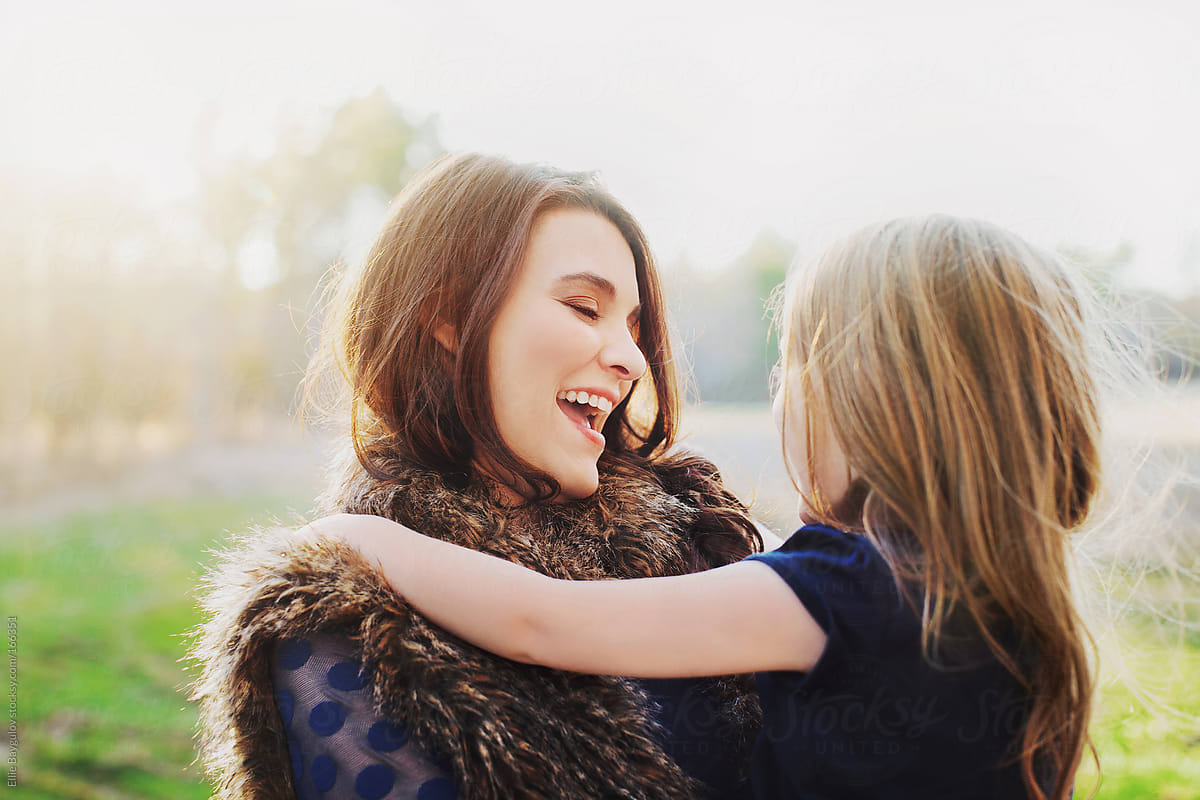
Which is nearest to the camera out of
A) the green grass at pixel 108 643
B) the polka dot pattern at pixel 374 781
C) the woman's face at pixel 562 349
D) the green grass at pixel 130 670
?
the polka dot pattern at pixel 374 781

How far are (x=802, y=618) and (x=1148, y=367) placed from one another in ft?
2.83

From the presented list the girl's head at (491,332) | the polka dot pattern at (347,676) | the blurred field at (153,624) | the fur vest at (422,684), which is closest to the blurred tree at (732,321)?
the blurred field at (153,624)

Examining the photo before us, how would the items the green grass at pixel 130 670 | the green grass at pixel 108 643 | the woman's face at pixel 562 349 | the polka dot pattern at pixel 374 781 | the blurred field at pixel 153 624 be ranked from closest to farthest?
1. the polka dot pattern at pixel 374 781
2. the woman's face at pixel 562 349
3. the blurred field at pixel 153 624
4. the green grass at pixel 130 670
5. the green grass at pixel 108 643

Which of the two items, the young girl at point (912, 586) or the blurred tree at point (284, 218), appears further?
the blurred tree at point (284, 218)

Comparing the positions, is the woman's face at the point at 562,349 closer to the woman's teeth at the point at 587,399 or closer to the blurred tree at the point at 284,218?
the woman's teeth at the point at 587,399

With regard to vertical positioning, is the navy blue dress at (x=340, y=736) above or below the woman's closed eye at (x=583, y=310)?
below

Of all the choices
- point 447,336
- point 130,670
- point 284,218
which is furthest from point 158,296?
point 447,336

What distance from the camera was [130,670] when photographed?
4766 mm

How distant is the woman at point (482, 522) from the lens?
110 cm

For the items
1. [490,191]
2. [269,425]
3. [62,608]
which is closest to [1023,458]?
[490,191]

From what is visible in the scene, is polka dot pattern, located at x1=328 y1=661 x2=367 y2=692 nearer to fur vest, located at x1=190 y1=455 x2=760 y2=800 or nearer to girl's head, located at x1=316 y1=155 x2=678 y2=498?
fur vest, located at x1=190 y1=455 x2=760 y2=800

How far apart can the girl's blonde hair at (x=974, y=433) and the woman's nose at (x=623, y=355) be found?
0.33 m

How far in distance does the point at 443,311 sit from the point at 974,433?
3.03ft

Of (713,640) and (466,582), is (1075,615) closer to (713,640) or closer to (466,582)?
(713,640)
